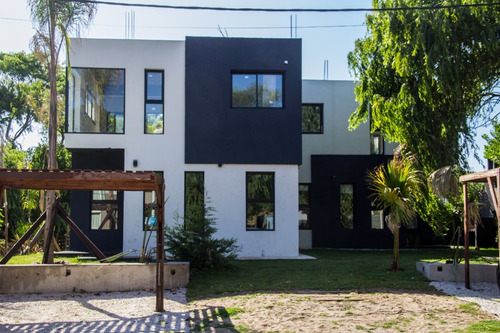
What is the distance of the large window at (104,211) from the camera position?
16000 mm

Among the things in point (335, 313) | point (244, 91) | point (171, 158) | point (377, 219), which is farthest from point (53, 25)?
point (377, 219)

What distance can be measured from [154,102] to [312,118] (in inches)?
284

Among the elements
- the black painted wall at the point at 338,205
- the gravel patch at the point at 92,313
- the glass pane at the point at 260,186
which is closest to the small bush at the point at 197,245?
the gravel patch at the point at 92,313

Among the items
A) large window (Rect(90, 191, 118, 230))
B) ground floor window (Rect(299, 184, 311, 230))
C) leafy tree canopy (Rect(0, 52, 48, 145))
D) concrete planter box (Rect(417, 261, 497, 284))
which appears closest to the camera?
concrete planter box (Rect(417, 261, 497, 284))

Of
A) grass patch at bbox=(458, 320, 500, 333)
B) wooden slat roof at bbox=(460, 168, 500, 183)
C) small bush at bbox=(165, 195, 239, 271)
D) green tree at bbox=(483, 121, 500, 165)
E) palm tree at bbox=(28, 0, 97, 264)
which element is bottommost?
grass patch at bbox=(458, 320, 500, 333)

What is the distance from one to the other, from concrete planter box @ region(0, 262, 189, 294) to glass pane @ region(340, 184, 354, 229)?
33.3 ft

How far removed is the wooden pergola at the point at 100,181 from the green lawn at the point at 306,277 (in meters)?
1.49

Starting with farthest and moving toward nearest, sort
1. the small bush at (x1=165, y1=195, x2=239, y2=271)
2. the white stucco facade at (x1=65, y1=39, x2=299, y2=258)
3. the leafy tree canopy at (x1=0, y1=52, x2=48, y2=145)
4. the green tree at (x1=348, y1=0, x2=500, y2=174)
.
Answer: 1. the leafy tree canopy at (x1=0, y1=52, x2=48, y2=145)
2. the white stucco facade at (x1=65, y1=39, x2=299, y2=258)
3. the green tree at (x1=348, y1=0, x2=500, y2=174)
4. the small bush at (x1=165, y1=195, x2=239, y2=271)

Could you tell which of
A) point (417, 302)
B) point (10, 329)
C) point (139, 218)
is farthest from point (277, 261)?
point (10, 329)

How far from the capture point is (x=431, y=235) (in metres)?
19.6

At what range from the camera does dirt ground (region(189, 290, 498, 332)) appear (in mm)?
7035

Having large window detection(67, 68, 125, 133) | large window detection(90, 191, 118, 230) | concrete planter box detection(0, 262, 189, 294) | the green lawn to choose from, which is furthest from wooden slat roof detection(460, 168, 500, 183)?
large window detection(90, 191, 118, 230)

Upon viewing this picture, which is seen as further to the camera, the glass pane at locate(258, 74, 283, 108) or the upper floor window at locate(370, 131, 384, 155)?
the upper floor window at locate(370, 131, 384, 155)

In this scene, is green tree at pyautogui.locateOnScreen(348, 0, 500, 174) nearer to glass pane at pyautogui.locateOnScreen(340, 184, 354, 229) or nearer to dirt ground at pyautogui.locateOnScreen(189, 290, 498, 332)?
glass pane at pyautogui.locateOnScreen(340, 184, 354, 229)
